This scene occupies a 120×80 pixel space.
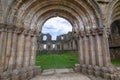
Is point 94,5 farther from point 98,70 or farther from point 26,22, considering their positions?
point 26,22

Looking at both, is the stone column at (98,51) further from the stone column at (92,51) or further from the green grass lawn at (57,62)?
the green grass lawn at (57,62)

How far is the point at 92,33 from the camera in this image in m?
5.79

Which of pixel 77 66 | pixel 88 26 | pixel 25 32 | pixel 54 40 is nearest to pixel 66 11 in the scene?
pixel 88 26

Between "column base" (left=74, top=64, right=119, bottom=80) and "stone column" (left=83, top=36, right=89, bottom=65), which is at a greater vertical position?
"stone column" (left=83, top=36, right=89, bottom=65)

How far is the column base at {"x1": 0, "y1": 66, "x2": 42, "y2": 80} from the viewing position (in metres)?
4.36

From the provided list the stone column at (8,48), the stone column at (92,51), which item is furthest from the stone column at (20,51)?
the stone column at (92,51)

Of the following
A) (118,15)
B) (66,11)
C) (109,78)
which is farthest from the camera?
(118,15)

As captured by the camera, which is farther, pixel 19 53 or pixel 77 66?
pixel 77 66

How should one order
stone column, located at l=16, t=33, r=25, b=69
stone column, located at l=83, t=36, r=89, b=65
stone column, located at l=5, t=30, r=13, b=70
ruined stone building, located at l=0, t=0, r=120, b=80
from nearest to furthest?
stone column, located at l=5, t=30, r=13, b=70
ruined stone building, located at l=0, t=0, r=120, b=80
stone column, located at l=16, t=33, r=25, b=69
stone column, located at l=83, t=36, r=89, b=65

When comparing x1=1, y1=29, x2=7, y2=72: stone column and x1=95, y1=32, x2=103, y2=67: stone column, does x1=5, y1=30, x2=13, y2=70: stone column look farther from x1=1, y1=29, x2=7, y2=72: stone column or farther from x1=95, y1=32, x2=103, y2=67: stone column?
x1=95, y1=32, x2=103, y2=67: stone column

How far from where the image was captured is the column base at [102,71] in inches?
189

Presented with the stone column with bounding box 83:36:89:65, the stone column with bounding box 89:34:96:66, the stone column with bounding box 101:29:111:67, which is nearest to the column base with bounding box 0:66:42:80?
the stone column with bounding box 83:36:89:65

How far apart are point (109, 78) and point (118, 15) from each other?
15.3 feet

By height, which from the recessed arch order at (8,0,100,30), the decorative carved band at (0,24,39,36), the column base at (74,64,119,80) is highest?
the recessed arch order at (8,0,100,30)
